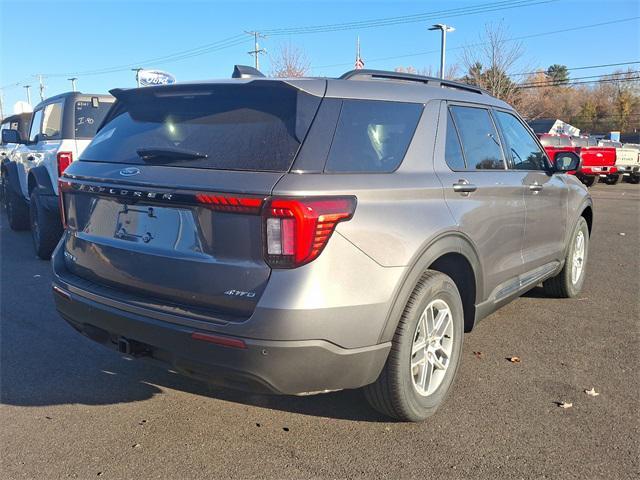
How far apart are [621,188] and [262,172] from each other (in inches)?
861

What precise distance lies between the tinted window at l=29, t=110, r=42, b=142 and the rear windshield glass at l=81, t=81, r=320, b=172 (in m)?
5.71

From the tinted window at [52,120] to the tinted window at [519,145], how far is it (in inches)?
212

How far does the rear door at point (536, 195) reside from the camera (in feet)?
14.3

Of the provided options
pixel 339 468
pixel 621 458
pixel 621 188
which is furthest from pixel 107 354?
pixel 621 188

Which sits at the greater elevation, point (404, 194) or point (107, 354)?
point (404, 194)

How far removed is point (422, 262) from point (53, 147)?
18.6 feet

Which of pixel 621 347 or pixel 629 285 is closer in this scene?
pixel 621 347

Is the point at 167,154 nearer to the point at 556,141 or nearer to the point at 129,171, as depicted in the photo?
the point at 129,171

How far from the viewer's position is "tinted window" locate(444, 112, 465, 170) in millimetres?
3428

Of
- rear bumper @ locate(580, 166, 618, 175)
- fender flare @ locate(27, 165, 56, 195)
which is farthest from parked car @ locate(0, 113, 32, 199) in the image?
rear bumper @ locate(580, 166, 618, 175)

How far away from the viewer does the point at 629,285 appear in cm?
629

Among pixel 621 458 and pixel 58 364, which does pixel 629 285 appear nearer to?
pixel 621 458

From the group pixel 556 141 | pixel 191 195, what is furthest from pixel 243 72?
pixel 556 141

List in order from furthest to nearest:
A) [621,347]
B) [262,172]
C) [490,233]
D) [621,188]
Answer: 1. [621,188]
2. [621,347]
3. [490,233]
4. [262,172]
